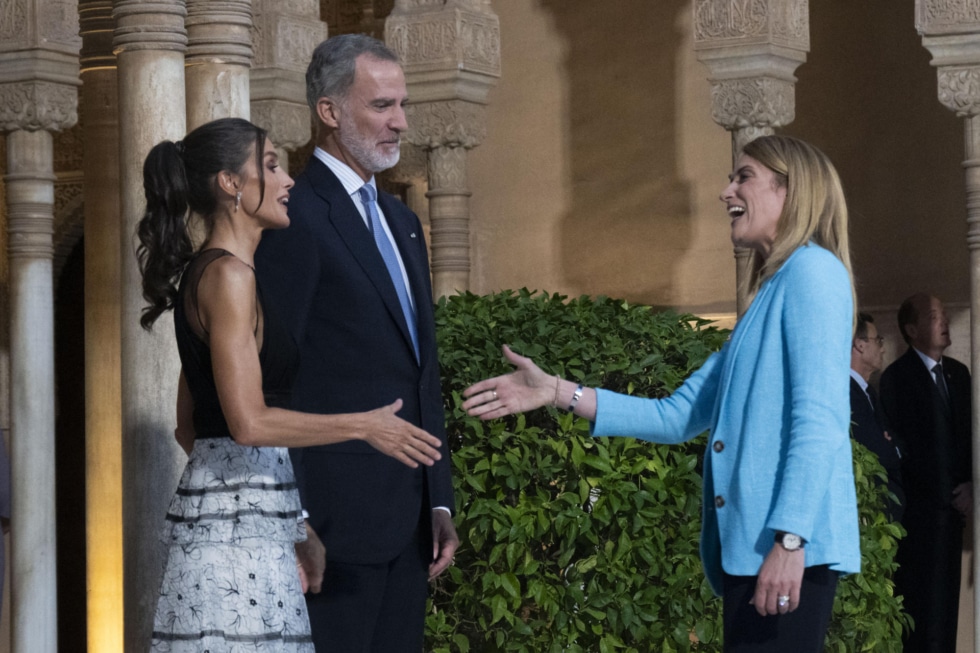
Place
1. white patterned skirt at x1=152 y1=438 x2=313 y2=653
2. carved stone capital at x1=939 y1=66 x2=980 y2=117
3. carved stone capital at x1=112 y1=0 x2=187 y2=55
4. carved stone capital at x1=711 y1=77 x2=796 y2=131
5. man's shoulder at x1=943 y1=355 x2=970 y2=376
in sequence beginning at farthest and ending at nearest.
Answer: man's shoulder at x1=943 y1=355 x2=970 y2=376, carved stone capital at x1=711 y1=77 x2=796 y2=131, carved stone capital at x1=939 y1=66 x2=980 y2=117, carved stone capital at x1=112 y1=0 x2=187 y2=55, white patterned skirt at x1=152 y1=438 x2=313 y2=653

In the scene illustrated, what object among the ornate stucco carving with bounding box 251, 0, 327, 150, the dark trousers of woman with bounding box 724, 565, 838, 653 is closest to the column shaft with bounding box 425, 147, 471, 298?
the ornate stucco carving with bounding box 251, 0, 327, 150

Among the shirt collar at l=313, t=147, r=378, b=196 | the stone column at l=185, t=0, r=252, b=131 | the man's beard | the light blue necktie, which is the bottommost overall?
the light blue necktie

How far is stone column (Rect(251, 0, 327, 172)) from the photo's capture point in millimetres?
8070

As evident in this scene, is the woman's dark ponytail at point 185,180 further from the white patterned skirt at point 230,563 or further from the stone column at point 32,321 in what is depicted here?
the stone column at point 32,321

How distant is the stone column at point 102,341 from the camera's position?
7.86 metres

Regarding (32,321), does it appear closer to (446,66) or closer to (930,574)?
(446,66)

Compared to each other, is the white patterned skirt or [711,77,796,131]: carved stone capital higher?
[711,77,796,131]: carved stone capital

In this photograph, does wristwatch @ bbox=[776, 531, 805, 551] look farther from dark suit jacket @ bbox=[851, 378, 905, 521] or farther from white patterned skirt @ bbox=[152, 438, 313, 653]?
dark suit jacket @ bbox=[851, 378, 905, 521]

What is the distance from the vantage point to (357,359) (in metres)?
3.07

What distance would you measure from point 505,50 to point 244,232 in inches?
341

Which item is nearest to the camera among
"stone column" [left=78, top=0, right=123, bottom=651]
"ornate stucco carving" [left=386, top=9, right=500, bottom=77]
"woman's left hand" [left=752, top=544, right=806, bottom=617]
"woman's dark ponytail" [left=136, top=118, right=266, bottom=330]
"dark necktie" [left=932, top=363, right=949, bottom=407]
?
"woman's left hand" [left=752, top=544, right=806, bottom=617]

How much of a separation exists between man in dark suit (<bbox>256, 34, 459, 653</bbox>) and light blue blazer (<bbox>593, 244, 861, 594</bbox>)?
1.96 ft

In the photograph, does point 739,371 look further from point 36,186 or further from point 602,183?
point 602,183

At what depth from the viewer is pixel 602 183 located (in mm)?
11055
